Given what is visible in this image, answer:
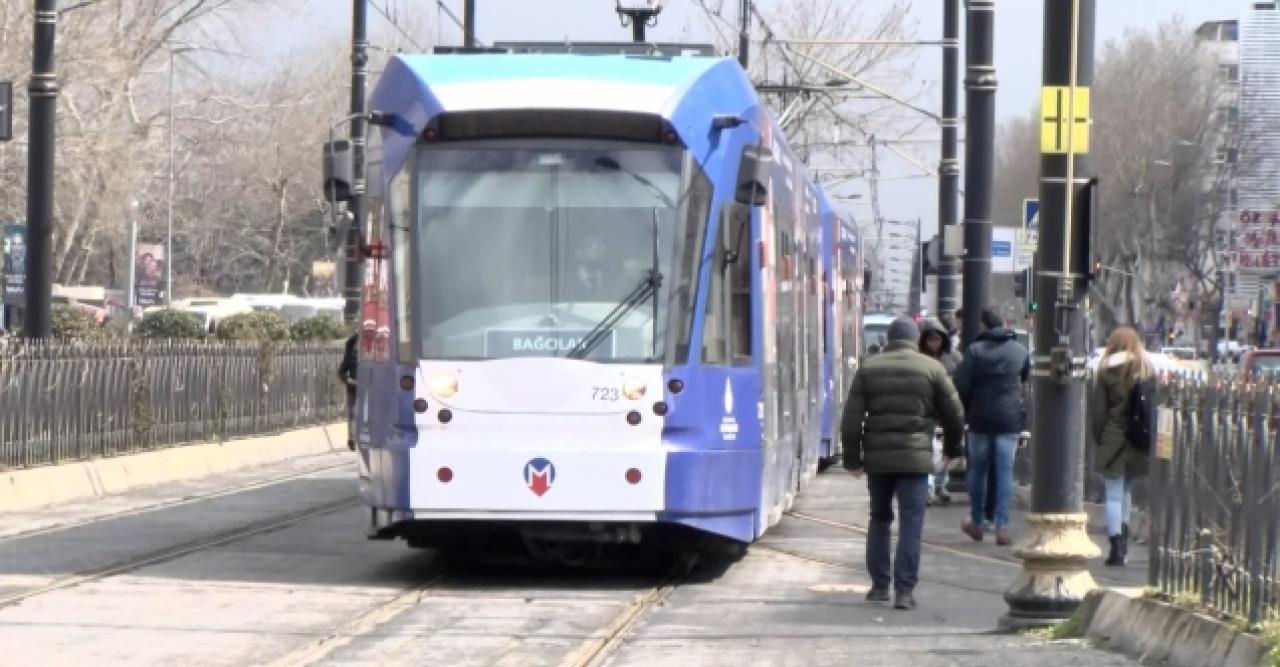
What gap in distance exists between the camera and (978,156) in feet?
71.3

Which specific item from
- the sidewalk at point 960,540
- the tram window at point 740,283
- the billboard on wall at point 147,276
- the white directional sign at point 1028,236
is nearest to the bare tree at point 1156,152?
the billboard on wall at point 147,276

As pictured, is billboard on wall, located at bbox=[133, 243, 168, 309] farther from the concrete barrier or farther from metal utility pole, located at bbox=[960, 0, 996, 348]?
metal utility pole, located at bbox=[960, 0, 996, 348]

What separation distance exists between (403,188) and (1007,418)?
5.65m

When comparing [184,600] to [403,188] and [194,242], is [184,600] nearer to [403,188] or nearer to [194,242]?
[403,188]

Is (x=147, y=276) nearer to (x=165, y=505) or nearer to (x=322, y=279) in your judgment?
(x=165, y=505)

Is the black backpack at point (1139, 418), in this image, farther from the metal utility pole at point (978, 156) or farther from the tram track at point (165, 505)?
the tram track at point (165, 505)

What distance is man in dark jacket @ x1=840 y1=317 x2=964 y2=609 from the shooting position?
13.2m

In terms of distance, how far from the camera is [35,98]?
70.7 feet

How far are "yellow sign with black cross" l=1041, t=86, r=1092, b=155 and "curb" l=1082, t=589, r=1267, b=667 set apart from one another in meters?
2.43

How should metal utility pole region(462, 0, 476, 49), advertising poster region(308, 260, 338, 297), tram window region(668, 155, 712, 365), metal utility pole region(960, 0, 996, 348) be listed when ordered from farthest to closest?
advertising poster region(308, 260, 338, 297) < metal utility pole region(462, 0, 476, 49) < metal utility pole region(960, 0, 996, 348) < tram window region(668, 155, 712, 365)

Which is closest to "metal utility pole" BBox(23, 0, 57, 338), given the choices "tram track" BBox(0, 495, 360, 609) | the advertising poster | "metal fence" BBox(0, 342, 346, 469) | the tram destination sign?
"metal fence" BBox(0, 342, 346, 469)

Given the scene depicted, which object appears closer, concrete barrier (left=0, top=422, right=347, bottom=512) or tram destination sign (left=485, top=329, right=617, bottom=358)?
tram destination sign (left=485, top=329, right=617, bottom=358)

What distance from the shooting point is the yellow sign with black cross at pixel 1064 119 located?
12.1 m

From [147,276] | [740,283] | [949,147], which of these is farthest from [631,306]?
[147,276]
